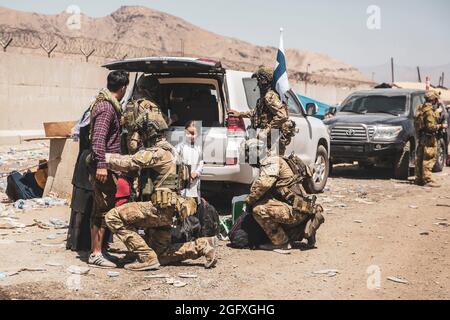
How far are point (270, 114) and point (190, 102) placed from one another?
4.76ft

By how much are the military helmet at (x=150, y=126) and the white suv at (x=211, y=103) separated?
4.35 feet

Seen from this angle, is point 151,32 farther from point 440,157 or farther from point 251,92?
point 251,92

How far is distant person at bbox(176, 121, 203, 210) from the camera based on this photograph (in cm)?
652

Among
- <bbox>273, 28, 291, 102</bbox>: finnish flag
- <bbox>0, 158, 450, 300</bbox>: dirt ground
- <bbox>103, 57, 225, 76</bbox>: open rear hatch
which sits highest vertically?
<bbox>103, 57, 225, 76</bbox>: open rear hatch

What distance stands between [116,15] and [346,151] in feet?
280

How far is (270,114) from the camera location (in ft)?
22.1

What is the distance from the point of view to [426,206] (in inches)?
368

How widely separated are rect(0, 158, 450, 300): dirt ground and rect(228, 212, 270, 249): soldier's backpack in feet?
0.41

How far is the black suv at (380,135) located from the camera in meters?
11.8

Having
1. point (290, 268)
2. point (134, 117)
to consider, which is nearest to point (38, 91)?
point (134, 117)

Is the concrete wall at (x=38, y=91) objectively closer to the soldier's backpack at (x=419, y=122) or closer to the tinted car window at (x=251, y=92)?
the tinted car window at (x=251, y=92)

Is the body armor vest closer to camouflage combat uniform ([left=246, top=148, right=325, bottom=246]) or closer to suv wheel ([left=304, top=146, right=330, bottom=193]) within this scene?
camouflage combat uniform ([left=246, top=148, right=325, bottom=246])

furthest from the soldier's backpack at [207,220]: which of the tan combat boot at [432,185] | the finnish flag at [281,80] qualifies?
the tan combat boot at [432,185]

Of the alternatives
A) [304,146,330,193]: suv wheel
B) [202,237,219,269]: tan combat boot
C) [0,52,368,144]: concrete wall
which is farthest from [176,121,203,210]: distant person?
[0,52,368,144]: concrete wall
